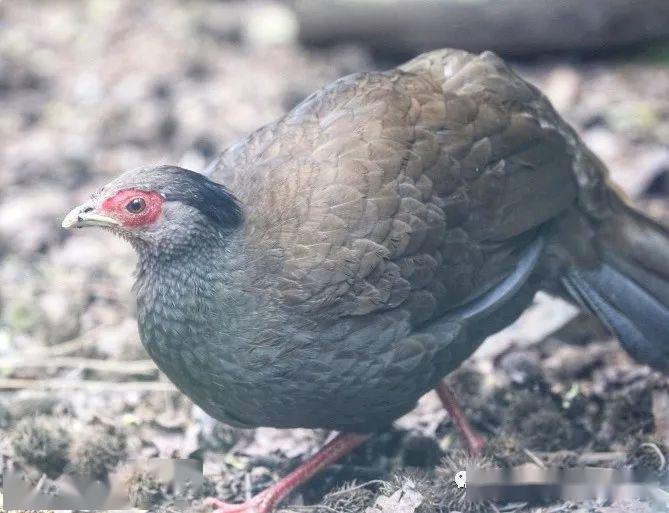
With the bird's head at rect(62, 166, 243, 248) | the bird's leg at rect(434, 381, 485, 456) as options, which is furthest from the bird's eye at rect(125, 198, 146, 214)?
the bird's leg at rect(434, 381, 485, 456)

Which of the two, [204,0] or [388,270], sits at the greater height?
[204,0]

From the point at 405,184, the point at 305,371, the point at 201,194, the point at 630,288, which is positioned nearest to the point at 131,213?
the point at 201,194

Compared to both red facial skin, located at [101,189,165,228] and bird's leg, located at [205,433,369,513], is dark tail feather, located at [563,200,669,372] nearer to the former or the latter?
bird's leg, located at [205,433,369,513]

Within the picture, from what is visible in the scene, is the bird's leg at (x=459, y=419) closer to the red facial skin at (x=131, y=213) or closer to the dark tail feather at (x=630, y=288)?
the dark tail feather at (x=630, y=288)

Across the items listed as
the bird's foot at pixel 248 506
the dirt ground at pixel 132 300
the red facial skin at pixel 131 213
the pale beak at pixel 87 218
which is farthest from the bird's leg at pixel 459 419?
the pale beak at pixel 87 218

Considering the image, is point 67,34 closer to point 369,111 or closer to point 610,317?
point 369,111

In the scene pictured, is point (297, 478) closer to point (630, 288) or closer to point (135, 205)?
point (135, 205)

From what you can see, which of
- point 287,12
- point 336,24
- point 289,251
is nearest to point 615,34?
point 336,24
